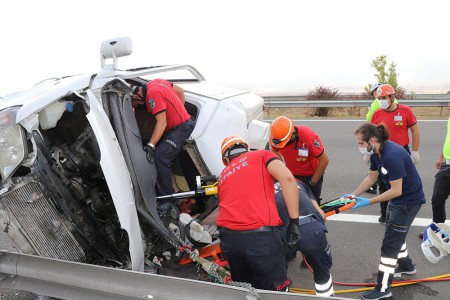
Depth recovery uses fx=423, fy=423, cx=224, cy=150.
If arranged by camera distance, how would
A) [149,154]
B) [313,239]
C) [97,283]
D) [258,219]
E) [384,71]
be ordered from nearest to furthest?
[97,283]
[258,219]
[313,239]
[149,154]
[384,71]

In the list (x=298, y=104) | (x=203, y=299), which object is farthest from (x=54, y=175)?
(x=298, y=104)

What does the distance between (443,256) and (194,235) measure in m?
2.39

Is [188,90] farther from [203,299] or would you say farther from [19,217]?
[203,299]

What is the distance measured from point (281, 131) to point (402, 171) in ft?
3.69

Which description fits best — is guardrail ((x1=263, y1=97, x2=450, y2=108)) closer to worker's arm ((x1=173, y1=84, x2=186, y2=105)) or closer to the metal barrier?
worker's arm ((x1=173, y1=84, x2=186, y2=105))

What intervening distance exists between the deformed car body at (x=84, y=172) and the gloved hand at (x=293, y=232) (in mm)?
855

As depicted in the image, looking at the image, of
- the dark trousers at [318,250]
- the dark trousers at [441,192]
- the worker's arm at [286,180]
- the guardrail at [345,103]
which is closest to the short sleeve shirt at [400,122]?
the dark trousers at [441,192]

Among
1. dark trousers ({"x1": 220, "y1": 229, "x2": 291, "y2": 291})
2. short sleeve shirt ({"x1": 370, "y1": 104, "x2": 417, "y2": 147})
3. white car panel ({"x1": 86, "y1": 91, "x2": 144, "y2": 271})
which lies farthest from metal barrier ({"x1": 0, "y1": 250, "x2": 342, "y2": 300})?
short sleeve shirt ({"x1": 370, "y1": 104, "x2": 417, "y2": 147})

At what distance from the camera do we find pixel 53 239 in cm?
287

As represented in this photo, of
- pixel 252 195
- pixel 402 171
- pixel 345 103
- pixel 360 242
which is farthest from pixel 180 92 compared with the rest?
pixel 345 103

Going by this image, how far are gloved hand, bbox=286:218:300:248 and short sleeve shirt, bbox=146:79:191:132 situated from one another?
1521 mm

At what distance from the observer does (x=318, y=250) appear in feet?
10.0

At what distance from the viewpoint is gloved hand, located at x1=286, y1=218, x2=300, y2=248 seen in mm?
2889

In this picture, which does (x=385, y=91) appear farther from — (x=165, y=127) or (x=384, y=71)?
(x=384, y=71)
